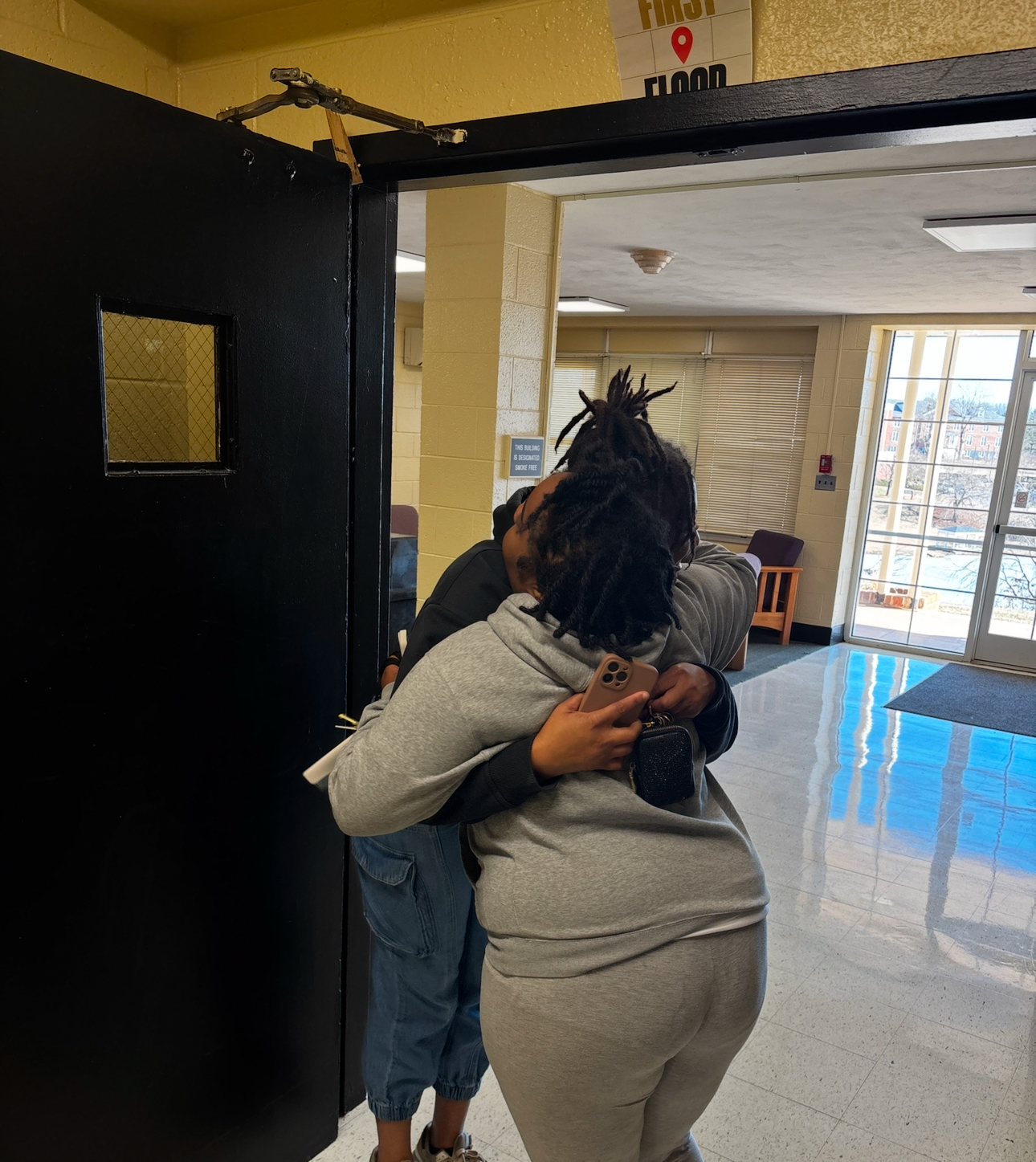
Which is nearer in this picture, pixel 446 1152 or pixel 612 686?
pixel 612 686

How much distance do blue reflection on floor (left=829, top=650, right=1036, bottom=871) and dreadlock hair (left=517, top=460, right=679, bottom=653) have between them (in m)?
3.01

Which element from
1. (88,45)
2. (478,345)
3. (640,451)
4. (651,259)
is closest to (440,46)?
(88,45)

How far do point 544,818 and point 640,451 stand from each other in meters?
0.46

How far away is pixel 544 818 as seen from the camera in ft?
3.39

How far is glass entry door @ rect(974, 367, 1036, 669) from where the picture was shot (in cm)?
645

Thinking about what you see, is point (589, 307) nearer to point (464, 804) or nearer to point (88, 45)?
point (88, 45)

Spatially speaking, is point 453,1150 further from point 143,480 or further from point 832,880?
point 832,880

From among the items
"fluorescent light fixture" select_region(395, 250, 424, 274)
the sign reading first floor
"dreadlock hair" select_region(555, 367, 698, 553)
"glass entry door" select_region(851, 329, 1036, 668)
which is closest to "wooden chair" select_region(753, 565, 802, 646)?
"glass entry door" select_region(851, 329, 1036, 668)

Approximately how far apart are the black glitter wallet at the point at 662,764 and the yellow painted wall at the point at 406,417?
696 centimetres

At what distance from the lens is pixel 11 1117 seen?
4.10ft

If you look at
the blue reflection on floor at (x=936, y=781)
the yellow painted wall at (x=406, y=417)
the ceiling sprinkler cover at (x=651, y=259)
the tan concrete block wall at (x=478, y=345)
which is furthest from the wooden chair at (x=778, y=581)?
the tan concrete block wall at (x=478, y=345)

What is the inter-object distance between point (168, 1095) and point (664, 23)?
1876mm

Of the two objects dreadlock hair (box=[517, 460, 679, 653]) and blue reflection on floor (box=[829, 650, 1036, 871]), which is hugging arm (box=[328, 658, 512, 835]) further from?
blue reflection on floor (box=[829, 650, 1036, 871])

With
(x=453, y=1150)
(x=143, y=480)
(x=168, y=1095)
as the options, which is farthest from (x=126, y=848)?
(x=453, y=1150)
